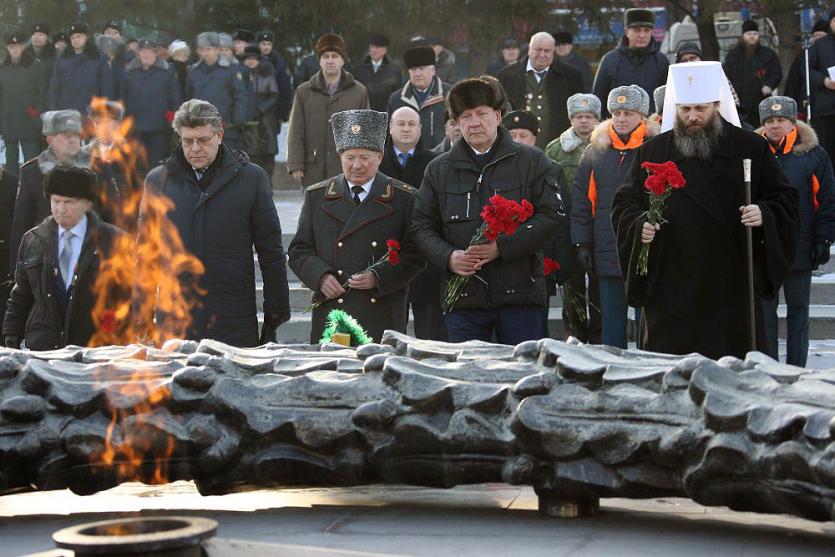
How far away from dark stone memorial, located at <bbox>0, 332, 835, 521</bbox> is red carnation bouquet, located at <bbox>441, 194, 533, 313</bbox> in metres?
2.24

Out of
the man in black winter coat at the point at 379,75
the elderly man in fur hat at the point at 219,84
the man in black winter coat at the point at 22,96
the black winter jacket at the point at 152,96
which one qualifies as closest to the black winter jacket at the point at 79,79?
the black winter jacket at the point at 152,96

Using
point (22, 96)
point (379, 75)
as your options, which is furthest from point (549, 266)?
point (22, 96)

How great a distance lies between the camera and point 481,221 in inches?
316

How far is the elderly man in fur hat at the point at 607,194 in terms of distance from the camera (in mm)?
9883

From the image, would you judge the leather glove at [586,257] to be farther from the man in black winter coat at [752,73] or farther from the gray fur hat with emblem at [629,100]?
the man in black winter coat at [752,73]

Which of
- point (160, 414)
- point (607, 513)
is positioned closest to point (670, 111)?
point (607, 513)

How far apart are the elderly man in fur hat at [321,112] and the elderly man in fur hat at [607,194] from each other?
295cm

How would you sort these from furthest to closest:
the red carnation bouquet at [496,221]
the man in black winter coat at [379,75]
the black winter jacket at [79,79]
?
the black winter jacket at [79,79] → the man in black winter coat at [379,75] → the red carnation bouquet at [496,221]

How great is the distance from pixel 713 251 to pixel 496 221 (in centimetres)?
106

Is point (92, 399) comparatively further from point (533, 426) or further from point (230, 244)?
point (230, 244)

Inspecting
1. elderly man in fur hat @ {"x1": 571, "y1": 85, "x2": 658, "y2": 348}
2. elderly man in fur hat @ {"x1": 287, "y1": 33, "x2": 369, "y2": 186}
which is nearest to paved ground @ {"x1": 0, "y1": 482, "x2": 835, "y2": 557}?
elderly man in fur hat @ {"x1": 571, "y1": 85, "x2": 658, "y2": 348}

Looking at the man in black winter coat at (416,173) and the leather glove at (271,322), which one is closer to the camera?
the leather glove at (271,322)

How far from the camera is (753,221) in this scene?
7.45 metres

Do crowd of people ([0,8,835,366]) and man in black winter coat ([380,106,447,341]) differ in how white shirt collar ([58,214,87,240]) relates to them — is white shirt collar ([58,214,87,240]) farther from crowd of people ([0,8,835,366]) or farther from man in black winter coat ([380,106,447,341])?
man in black winter coat ([380,106,447,341])
